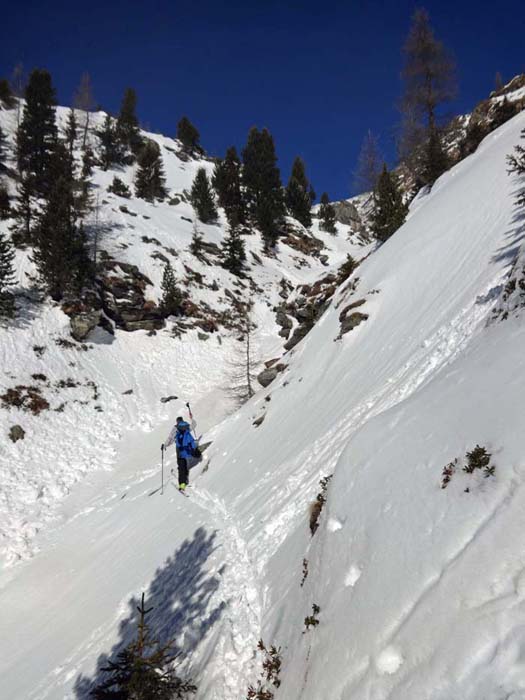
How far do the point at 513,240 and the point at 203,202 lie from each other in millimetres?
50203

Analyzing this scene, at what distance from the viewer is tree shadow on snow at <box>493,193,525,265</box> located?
10.8 metres

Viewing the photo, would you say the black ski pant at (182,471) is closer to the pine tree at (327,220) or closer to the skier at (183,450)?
the skier at (183,450)

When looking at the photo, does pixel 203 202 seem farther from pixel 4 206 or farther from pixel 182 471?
pixel 182 471

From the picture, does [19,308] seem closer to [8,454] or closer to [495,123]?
[8,454]

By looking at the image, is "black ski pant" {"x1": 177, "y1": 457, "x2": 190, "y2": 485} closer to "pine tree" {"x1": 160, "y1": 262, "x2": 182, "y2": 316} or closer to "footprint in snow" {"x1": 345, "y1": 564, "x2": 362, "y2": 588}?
"footprint in snow" {"x1": 345, "y1": 564, "x2": 362, "y2": 588}

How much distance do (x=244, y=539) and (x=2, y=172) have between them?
50.2 metres

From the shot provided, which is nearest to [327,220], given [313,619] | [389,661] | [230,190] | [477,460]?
[230,190]

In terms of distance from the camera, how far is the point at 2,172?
135 feet

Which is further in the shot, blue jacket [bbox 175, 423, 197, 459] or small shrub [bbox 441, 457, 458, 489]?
blue jacket [bbox 175, 423, 197, 459]

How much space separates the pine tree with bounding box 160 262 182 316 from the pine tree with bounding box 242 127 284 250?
24.4 m

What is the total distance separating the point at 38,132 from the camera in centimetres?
4691

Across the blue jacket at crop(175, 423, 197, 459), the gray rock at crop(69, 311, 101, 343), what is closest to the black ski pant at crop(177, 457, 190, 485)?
the blue jacket at crop(175, 423, 197, 459)

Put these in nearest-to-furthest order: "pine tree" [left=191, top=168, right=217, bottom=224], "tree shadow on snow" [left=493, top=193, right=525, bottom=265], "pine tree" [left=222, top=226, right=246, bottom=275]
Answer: "tree shadow on snow" [left=493, top=193, right=525, bottom=265] < "pine tree" [left=222, top=226, right=246, bottom=275] < "pine tree" [left=191, top=168, right=217, bottom=224]

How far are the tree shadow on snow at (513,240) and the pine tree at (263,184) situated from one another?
44.5 metres
